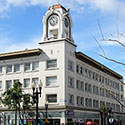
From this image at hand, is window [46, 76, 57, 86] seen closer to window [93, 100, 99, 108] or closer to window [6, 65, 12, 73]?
window [6, 65, 12, 73]

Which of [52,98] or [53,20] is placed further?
[53,20]

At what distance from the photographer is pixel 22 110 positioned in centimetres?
4138

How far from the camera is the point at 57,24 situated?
4178 centimetres

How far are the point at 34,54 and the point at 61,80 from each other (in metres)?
6.47

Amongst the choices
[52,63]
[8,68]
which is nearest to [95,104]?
[52,63]

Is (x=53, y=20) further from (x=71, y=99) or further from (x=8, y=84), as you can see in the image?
(x=8, y=84)

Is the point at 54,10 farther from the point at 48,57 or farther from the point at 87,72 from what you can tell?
the point at 87,72

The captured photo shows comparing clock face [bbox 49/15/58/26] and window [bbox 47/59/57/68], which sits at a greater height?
clock face [bbox 49/15/58/26]

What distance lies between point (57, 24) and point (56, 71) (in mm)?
7576

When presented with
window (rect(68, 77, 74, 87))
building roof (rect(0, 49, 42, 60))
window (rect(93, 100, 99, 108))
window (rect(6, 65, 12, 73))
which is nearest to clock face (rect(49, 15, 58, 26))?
building roof (rect(0, 49, 42, 60))

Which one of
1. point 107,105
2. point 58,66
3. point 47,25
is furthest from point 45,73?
point 107,105

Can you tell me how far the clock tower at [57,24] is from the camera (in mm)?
41219

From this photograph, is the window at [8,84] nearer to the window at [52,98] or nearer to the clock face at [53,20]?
the window at [52,98]

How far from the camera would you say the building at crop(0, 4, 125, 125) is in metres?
39.5
